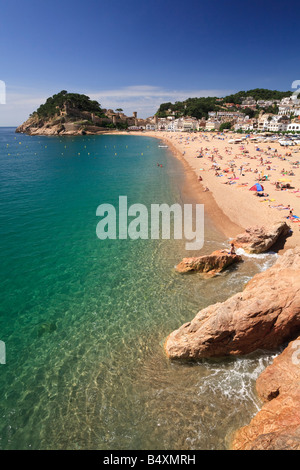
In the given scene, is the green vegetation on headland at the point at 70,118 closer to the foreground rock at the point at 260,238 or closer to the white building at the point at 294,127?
the white building at the point at 294,127

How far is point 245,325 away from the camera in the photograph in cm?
879

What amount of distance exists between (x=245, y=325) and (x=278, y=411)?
2707 mm

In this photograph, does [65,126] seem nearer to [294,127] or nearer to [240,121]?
[240,121]

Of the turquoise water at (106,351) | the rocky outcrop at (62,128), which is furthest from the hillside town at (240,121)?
the turquoise water at (106,351)

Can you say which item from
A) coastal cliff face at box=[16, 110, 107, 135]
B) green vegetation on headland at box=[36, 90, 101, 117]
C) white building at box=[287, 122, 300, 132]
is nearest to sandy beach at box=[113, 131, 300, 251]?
white building at box=[287, 122, 300, 132]

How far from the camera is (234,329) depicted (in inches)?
349

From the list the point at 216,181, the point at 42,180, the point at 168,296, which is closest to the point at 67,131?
the point at 42,180

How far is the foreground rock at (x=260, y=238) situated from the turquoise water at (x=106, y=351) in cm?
110

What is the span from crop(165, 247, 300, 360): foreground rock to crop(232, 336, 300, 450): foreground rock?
782 mm

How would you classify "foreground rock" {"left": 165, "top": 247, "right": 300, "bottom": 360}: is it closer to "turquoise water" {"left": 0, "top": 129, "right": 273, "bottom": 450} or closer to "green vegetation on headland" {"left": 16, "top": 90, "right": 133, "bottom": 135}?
"turquoise water" {"left": 0, "top": 129, "right": 273, "bottom": 450}

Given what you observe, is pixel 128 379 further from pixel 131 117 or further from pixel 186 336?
pixel 131 117

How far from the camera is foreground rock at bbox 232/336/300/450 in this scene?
5474 mm

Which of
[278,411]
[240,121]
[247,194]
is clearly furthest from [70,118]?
[278,411]
